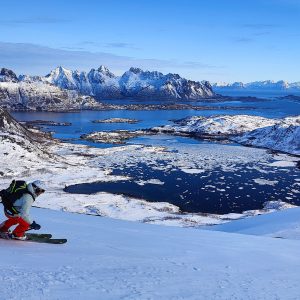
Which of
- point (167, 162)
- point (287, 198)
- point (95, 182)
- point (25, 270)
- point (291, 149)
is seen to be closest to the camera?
point (25, 270)

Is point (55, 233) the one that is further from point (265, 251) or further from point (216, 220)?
point (216, 220)

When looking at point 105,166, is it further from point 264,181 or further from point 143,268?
point 143,268

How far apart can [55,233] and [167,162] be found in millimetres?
62459

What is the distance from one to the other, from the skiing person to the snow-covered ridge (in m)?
90.2

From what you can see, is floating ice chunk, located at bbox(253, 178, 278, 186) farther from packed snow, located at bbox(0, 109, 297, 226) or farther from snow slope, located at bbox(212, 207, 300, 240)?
snow slope, located at bbox(212, 207, 300, 240)

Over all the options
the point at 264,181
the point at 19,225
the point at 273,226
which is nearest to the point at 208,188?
the point at 264,181

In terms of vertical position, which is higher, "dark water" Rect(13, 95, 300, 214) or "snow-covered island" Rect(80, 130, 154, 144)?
"snow-covered island" Rect(80, 130, 154, 144)

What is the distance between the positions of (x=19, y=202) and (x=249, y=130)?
4997 inches

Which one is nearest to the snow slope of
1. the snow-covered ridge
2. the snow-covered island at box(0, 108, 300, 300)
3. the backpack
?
the snow-covered island at box(0, 108, 300, 300)

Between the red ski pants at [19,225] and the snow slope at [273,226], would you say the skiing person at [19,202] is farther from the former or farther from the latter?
the snow slope at [273,226]

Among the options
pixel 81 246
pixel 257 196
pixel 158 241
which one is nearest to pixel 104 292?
pixel 81 246

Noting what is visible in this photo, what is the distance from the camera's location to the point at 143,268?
→ 27.3ft

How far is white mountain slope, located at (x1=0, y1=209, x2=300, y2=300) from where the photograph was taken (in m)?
6.73

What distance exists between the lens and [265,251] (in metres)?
11.8
